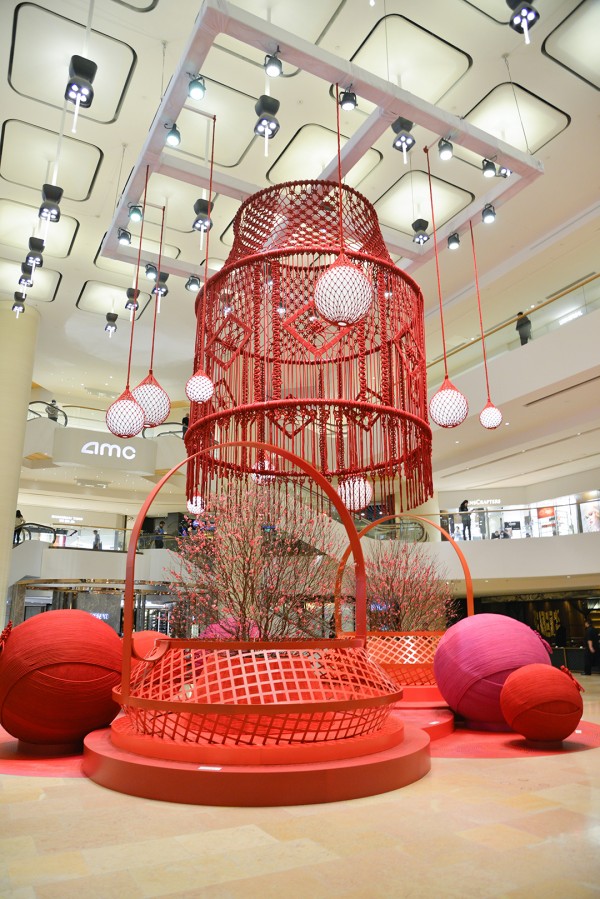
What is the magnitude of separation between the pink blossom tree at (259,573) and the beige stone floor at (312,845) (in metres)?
3.74

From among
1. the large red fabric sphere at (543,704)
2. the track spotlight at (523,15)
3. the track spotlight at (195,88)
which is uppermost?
the track spotlight at (523,15)

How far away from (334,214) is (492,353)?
736 centimetres

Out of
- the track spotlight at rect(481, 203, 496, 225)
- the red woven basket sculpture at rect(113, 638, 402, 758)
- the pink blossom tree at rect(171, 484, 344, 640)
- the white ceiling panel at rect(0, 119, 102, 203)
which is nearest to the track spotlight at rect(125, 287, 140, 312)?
the white ceiling panel at rect(0, 119, 102, 203)

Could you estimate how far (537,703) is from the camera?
12.5 ft

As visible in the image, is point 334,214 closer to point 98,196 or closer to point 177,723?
point 177,723

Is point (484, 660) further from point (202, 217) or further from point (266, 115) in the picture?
point (202, 217)

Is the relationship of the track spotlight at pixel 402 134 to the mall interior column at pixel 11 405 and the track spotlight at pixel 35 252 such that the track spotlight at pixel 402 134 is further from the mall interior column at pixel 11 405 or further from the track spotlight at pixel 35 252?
the mall interior column at pixel 11 405

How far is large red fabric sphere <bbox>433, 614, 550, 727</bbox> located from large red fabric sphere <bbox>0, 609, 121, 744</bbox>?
7.89 ft

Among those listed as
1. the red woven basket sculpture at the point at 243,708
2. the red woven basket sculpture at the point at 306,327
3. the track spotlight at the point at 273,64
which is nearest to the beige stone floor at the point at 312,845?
the red woven basket sculpture at the point at 243,708

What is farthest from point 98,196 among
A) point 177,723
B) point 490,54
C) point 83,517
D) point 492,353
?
point 83,517

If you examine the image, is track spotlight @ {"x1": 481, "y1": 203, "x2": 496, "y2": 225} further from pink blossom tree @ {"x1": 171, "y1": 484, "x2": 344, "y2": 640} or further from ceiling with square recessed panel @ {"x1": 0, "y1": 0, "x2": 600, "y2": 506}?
pink blossom tree @ {"x1": 171, "y1": 484, "x2": 344, "y2": 640}

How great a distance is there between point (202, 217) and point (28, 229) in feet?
13.6

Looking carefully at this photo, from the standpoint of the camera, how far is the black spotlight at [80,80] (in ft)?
15.1

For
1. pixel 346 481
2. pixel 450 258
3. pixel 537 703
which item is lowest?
pixel 537 703
